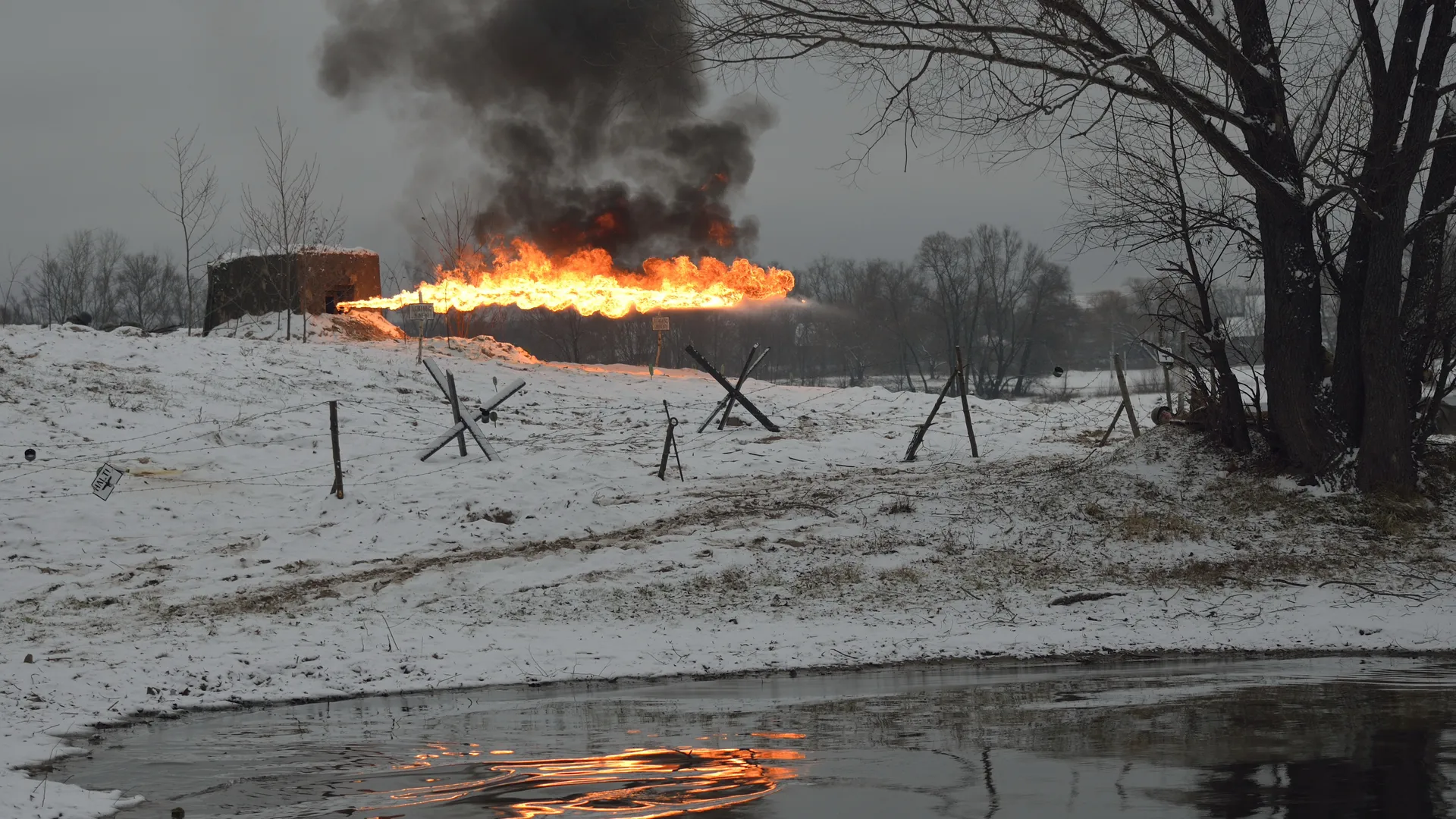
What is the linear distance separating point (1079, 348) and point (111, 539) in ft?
271

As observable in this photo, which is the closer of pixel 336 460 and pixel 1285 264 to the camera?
pixel 1285 264

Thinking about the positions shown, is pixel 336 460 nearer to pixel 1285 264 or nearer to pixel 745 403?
pixel 745 403

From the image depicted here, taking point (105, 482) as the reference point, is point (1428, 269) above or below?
above

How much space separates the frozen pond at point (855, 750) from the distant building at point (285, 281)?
115ft

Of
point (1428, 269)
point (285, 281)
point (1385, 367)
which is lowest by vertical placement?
point (1385, 367)

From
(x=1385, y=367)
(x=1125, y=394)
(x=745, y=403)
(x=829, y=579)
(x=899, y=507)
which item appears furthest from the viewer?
(x=745, y=403)

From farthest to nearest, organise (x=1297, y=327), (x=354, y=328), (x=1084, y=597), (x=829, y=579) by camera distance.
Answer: (x=354, y=328) → (x=1297, y=327) → (x=829, y=579) → (x=1084, y=597)

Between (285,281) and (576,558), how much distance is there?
101 ft

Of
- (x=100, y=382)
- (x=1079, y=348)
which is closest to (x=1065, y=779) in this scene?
(x=100, y=382)

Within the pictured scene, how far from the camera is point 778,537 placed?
652 inches

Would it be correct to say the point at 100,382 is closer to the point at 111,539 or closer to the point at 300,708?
the point at 111,539

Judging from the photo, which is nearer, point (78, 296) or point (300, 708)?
point (300, 708)

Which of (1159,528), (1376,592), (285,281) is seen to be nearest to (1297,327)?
(1159,528)

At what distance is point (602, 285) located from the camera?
40.2 meters
